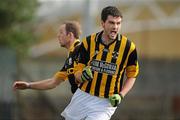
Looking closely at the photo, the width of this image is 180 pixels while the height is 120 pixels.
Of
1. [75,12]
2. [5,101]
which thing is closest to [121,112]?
[5,101]

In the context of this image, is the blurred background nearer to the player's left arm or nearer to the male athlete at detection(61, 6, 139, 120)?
the male athlete at detection(61, 6, 139, 120)

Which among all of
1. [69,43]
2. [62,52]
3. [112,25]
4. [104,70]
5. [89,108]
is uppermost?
[112,25]

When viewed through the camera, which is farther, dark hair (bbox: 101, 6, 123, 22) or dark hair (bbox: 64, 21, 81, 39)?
dark hair (bbox: 64, 21, 81, 39)

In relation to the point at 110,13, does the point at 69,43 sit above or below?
below

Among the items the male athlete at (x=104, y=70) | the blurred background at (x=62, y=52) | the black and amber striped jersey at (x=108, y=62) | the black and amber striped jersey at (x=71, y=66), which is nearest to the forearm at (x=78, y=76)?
the male athlete at (x=104, y=70)

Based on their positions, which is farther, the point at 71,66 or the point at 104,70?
the point at 71,66

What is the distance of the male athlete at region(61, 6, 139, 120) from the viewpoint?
10.5 metres

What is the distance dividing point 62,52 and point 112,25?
116 ft

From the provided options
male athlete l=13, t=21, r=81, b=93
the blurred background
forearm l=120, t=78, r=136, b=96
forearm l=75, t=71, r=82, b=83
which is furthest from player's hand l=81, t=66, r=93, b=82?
the blurred background

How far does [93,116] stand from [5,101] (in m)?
10.4

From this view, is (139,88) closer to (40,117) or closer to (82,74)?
(40,117)

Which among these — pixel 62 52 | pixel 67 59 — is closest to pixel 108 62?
pixel 67 59

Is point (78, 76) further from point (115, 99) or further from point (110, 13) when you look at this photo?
point (110, 13)

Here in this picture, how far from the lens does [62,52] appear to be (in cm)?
4569
